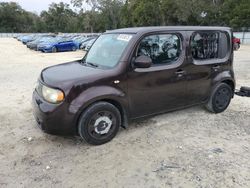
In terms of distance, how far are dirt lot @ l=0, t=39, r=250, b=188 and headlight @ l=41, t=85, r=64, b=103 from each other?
74cm

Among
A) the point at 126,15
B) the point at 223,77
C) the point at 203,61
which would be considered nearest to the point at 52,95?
the point at 203,61

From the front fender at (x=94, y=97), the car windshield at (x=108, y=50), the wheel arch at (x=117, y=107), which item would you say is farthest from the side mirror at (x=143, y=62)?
the wheel arch at (x=117, y=107)

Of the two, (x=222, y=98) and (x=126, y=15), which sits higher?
(x=126, y=15)

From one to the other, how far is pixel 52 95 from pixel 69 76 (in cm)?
36

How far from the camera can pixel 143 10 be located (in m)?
47.7

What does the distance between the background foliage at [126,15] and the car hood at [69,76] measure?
35.0 metres

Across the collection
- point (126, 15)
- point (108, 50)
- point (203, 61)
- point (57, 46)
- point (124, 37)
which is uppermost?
point (126, 15)

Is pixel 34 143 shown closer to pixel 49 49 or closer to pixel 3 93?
pixel 3 93

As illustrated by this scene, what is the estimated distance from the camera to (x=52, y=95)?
356 cm

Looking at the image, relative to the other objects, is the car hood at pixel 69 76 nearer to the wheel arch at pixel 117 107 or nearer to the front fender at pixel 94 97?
the front fender at pixel 94 97

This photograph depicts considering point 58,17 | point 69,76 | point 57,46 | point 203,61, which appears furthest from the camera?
point 58,17

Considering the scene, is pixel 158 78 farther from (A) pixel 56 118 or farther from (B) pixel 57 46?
(B) pixel 57 46

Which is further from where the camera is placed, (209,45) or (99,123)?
(209,45)

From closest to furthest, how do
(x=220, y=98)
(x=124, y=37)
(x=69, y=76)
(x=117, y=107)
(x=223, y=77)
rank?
(x=69, y=76), (x=117, y=107), (x=124, y=37), (x=223, y=77), (x=220, y=98)
